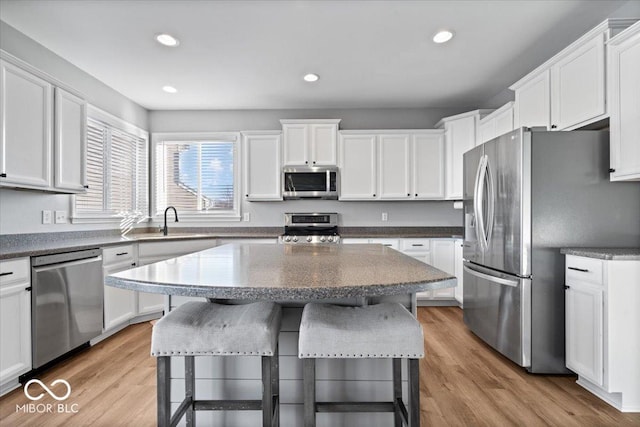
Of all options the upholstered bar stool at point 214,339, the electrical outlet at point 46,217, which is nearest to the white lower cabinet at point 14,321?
the electrical outlet at point 46,217

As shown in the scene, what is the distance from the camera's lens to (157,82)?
364 centimetres

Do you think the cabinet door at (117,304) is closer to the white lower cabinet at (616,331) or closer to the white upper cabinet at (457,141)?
the white lower cabinet at (616,331)

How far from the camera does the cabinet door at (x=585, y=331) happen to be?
199 cm

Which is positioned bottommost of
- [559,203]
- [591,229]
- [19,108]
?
[591,229]

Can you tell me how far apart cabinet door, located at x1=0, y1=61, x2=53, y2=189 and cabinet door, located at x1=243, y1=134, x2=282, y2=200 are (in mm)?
2129

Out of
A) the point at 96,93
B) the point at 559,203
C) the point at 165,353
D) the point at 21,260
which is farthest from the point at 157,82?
the point at 559,203

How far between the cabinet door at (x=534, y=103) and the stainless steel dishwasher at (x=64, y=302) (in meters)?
3.87

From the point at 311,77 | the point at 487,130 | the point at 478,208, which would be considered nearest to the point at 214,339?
the point at 478,208

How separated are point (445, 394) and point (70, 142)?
3.41 m

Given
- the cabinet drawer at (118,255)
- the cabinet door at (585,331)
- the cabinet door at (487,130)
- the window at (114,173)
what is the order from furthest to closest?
the cabinet door at (487,130)
the window at (114,173)
the cabinet drawer at (118,255)
the cabinet door at (585,331)

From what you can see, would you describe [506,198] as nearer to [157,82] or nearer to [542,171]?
[542,171]

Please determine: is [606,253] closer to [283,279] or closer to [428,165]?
[283,279]

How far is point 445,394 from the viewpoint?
2104mm

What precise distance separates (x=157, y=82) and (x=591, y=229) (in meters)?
4.15
